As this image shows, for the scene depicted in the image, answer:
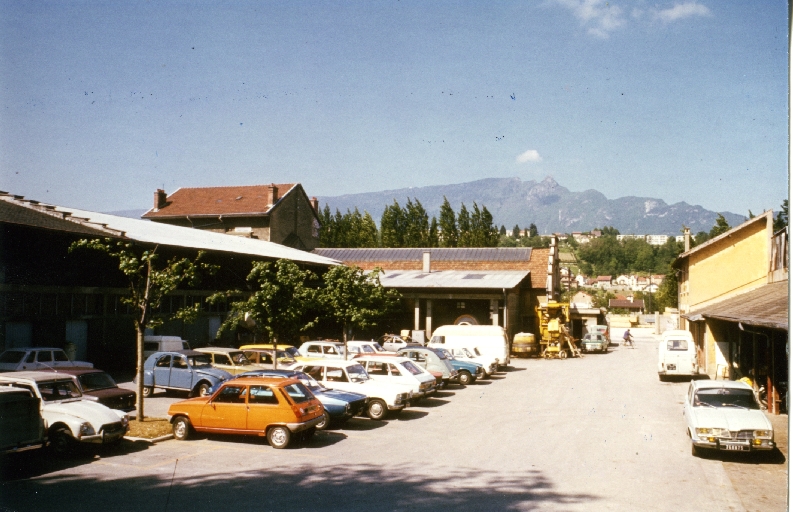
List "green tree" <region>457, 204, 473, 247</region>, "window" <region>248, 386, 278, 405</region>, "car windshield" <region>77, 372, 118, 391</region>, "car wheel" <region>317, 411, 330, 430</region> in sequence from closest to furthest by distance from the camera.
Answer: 1. "window" <region>248, 386, 278, 405</region>
2. "car wheel" <region>317, 411, 330, 430</region>
3. "car windshield" <region>77, 372, 118, 391</region>
4. "green tree" <region>457, 204, 473, 247</region>

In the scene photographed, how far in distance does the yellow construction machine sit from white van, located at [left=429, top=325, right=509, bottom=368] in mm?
9327

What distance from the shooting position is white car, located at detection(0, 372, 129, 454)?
12.7m

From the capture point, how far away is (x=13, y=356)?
2050 centimetres

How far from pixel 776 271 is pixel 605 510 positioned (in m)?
21.4

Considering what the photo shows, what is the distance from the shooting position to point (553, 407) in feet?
67.4

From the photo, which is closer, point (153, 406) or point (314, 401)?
point (314, 401)

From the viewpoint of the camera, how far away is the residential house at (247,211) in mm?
57597

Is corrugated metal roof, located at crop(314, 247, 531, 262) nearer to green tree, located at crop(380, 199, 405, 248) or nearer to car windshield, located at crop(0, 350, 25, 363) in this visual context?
green tree, located at crop(380, 199, 405, 248)

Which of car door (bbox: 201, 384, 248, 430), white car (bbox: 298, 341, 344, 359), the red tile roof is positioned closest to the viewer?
car door (bbox: 201, 384, 248, 430)

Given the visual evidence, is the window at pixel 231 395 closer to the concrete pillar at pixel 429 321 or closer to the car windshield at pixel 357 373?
the car windshield at pixel 357 373


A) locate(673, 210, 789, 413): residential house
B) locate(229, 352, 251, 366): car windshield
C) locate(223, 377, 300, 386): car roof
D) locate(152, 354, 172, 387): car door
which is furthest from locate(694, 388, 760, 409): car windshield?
locate(152, 354, 172, 387): car door

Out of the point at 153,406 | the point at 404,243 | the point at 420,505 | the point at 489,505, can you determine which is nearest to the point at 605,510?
the point at 489,505

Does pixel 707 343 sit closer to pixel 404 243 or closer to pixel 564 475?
pixel 564 475

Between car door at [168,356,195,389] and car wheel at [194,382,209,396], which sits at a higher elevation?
car door at [168,356,195,389]
